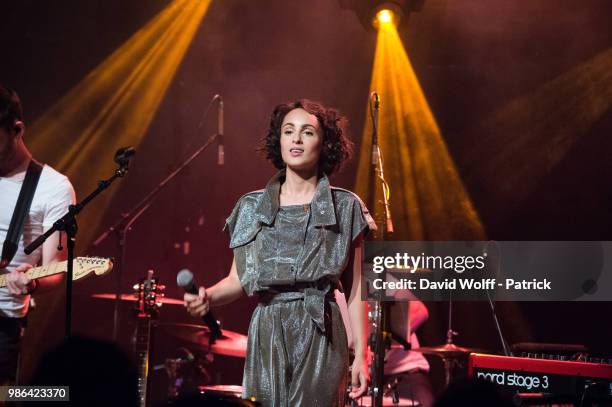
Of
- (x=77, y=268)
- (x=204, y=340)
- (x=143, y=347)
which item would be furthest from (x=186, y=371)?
(x=77, y=268)

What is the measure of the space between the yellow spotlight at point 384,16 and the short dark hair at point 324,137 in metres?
3.61

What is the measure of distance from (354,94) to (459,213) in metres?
1.69

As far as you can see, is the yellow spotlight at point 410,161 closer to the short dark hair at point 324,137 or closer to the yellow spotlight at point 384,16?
the yellow spotlight at point 384,16

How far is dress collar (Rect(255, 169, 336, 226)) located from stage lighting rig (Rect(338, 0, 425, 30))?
3802 mm

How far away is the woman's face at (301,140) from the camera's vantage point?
3.27m

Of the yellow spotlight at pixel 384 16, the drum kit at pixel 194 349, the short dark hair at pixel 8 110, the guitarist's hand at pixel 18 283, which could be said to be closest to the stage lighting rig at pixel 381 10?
the yellow spotlight at pixel 384 16

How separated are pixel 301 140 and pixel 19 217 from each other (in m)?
2.04

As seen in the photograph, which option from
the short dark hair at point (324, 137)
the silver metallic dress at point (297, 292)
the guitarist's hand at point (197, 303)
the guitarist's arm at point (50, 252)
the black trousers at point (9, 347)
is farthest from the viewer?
the guitarist's arm at point (50, 252)

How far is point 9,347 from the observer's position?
4.03 m

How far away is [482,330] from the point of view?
23.9ft

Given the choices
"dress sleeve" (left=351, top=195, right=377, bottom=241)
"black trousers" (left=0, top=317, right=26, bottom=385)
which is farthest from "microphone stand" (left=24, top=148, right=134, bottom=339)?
"dress sleeve" (left=351, top=195, right=377, bottom=241)

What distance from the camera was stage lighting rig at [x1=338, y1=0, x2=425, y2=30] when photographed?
21.7ft

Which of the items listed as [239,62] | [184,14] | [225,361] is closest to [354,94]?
[239,62]

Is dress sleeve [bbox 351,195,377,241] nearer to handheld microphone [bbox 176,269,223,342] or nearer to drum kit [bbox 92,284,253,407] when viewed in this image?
handheld microphone [bbox 176,269,223,342]
